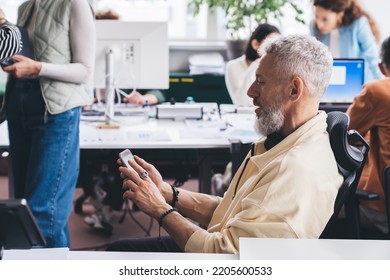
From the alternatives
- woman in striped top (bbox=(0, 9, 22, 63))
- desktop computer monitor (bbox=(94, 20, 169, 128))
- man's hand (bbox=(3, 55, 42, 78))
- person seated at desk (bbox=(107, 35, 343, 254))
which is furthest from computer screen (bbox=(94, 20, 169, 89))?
person seated at desk (bbox=(107, 35, 343, 254))

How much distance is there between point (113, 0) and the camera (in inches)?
154

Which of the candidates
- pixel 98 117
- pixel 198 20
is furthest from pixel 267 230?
pixel 198 20

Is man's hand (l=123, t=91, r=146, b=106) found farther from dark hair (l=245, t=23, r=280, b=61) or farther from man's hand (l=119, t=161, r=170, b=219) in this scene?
man's hand (l=119, t=161, r=170, b=219)

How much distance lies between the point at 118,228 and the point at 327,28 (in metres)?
1.49

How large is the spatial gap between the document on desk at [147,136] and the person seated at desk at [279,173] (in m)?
0.73

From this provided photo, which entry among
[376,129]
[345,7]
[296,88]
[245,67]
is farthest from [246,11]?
[296,88]

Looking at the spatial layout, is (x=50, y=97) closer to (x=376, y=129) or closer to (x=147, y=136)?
(x=147, y=136)

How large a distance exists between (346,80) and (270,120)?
5.15ft

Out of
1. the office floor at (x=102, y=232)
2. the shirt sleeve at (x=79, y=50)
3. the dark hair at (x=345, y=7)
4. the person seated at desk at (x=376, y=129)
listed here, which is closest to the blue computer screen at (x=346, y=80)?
the dark hair at (x=345, y=7)

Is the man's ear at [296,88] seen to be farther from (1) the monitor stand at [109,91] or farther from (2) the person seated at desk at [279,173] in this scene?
(1) the monitor stand at [109,91]

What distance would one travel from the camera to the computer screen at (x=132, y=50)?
2.47 meters

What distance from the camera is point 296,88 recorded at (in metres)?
1.28

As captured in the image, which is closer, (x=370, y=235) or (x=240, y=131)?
(x=370, y=235)
